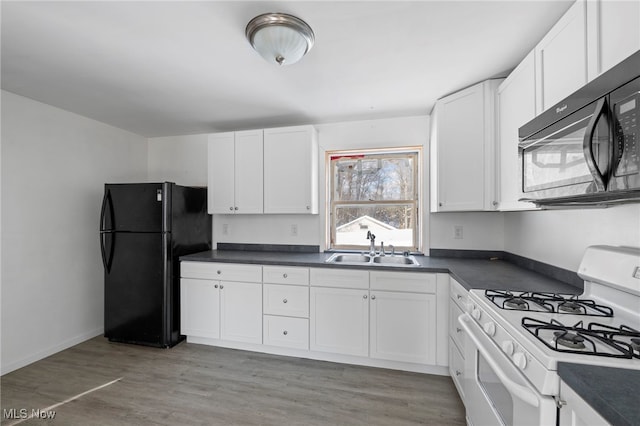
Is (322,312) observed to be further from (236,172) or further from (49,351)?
(49,351)

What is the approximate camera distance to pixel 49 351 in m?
2.57

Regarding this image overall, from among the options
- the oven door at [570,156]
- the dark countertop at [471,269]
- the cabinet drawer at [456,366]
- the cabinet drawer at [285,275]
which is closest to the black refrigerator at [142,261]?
the dark countertop at [471,269]

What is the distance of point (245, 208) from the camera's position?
9.84 feet

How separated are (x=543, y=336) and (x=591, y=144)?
27.6 inches

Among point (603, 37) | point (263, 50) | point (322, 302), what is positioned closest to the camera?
point (603, 37)

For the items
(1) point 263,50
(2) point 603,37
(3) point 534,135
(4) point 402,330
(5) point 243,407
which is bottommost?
(5) point 243,407

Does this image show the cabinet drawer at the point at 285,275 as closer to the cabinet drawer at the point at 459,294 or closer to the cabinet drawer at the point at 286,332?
the cabinet drawer at the point at 286,332

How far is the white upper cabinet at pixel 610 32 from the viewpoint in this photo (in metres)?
0.93

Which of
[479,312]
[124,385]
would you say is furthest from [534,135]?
[124,385]

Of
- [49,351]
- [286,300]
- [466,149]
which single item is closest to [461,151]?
[466,149]

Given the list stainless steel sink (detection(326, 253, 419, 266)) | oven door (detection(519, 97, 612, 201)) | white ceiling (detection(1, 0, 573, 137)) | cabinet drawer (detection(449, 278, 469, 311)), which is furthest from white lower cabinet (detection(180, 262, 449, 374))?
white ceiling (detection(1, 0, 573, 137))

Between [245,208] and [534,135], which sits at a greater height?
[534,135]

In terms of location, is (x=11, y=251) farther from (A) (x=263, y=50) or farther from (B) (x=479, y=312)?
(B) (x=479, y=312)

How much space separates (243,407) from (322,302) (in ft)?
3.13
